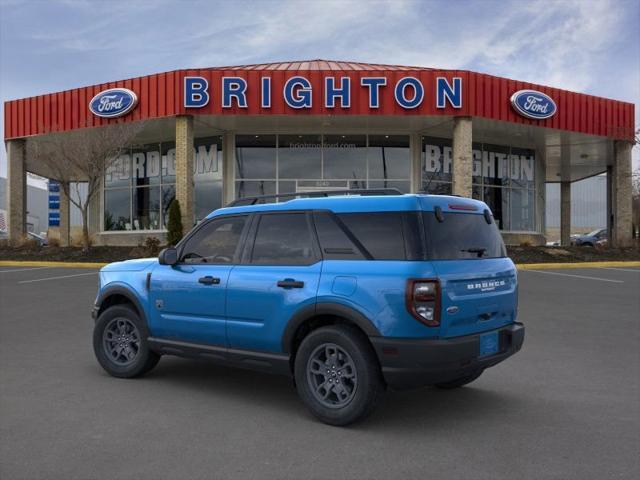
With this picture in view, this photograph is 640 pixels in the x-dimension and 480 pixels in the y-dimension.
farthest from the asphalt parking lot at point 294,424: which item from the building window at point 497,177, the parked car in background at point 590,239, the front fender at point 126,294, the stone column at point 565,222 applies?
the parked car in background at point 590,239

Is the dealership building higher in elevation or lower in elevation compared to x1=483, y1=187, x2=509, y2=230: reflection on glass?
higher

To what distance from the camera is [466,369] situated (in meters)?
4.27

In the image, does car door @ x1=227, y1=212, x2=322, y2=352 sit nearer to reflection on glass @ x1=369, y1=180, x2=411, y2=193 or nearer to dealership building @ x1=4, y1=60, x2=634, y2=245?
dealership building @ x1=4, y1=60, x2=634, y2=245

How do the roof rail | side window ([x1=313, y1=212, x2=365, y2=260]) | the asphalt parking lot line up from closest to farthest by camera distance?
the asphalt parking lot < side window ([x1=313, y1=212, x2=365, y2=260]) < the roof rail

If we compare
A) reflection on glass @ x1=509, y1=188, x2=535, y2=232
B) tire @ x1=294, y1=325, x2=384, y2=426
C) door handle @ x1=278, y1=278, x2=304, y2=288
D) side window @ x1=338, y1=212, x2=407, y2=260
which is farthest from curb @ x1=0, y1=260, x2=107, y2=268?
reflection on glass @ x1=509, y1=188, x2=535, y2=232

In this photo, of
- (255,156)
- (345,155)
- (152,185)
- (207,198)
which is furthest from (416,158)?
(152,185)

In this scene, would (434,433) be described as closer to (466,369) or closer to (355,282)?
(466,369)

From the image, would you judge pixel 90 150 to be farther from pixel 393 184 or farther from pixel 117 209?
pixel 393 184

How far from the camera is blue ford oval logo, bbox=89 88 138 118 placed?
21603mm

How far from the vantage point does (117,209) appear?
26.7m

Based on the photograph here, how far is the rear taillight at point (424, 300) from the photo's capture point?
4.02m

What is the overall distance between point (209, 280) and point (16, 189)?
23446mm

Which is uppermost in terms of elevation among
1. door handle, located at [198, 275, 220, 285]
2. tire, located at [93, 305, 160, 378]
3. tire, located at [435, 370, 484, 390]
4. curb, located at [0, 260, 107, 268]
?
door handle, located at [198, 275, 220, 285]

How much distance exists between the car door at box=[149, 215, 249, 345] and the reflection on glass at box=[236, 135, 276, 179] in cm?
1882
